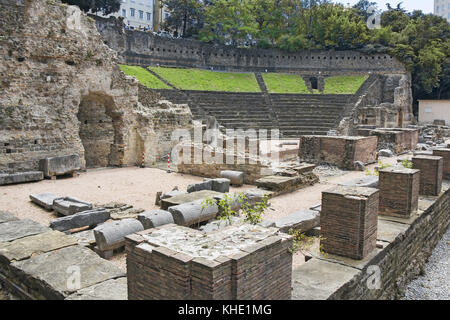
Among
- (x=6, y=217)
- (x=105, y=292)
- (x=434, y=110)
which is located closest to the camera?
(x=105, y=292)

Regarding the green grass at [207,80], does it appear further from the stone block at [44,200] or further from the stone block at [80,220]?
the stone block at [80,220]

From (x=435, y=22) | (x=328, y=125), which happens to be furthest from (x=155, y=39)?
(x=435, y=22)

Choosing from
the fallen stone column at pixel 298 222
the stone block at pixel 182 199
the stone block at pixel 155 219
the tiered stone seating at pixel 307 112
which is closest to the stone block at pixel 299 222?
the fallen stone column at pixel 298 222

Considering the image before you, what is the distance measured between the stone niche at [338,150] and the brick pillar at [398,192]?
704cm

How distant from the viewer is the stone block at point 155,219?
7.35 meters

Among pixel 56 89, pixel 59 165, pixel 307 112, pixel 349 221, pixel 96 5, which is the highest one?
pixel 96 5

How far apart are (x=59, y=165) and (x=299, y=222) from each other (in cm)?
930

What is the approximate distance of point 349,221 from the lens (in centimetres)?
600

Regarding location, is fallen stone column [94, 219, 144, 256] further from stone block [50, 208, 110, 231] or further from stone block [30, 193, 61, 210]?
stone block [30, 193, 61, 210]

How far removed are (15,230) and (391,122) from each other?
2699 centimetres

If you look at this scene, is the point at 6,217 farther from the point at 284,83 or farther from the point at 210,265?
the point at 284,83

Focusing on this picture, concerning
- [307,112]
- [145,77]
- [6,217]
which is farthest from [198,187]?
[145,77]

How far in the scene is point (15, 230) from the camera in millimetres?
6238
